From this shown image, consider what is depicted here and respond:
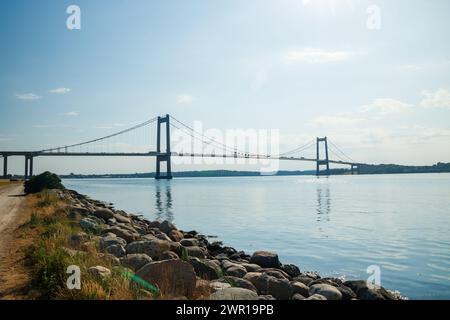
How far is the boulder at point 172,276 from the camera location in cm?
628

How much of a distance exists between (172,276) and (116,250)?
131 inches

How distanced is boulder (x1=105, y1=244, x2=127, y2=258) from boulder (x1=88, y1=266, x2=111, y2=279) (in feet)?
9.22

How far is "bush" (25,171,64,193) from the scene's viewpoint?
32375 mm

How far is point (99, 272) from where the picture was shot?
6.21m

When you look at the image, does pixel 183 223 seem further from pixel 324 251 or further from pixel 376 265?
pixel 376 265

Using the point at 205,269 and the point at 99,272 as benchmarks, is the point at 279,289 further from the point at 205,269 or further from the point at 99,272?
the point at 99,272

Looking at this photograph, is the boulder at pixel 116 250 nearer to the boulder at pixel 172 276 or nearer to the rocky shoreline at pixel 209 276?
the rocky shoreline at pixel 209 276

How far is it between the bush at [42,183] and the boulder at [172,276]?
94.4 feet

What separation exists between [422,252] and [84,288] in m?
12.6

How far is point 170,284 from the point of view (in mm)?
6332

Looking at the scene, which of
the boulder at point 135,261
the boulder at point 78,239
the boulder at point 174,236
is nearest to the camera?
the boulder at point 135,261

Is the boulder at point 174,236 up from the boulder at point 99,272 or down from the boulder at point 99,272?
down

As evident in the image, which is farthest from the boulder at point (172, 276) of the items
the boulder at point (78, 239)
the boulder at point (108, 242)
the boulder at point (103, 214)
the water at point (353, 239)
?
the boulder at point (103, 214)

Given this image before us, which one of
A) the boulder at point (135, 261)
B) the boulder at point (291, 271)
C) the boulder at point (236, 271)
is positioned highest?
the boulder at point (135, 261)
